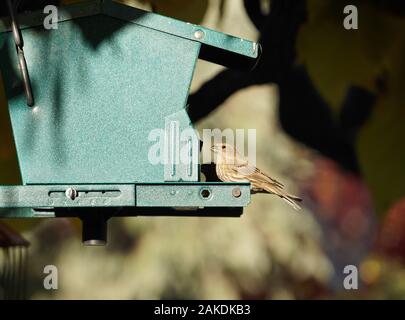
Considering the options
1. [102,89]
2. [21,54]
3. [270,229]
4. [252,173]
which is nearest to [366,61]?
[252,173]

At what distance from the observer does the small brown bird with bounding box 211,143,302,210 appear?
278cm

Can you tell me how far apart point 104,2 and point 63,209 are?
56 cm

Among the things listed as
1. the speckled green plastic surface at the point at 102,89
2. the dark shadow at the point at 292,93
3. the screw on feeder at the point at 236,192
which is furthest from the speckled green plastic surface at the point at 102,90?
the dark shadow at the point at 292,93

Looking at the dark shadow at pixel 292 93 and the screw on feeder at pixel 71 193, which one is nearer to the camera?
the screw on feeder at pixel 71 193

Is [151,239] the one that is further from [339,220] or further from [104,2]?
[104,2]

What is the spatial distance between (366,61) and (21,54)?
1225 millimetres

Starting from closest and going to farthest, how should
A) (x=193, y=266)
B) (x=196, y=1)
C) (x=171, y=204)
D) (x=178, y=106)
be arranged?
(x=171, y=204)
(x=178, y=106)
(x=196, y=1)
(x=193, y=266)

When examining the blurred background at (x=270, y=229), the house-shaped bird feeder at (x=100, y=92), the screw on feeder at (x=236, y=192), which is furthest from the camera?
the blurred background at (x=270, y=229)

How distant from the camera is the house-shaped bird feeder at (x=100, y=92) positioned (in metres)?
2.73

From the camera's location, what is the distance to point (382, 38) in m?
3.41

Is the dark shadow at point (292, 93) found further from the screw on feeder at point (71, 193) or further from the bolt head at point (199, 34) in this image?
the screw on feeder at point (71, 193)

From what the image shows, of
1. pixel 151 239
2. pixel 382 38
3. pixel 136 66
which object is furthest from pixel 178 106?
pixel 151 239

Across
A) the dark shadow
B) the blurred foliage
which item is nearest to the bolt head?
the blurred foliage
